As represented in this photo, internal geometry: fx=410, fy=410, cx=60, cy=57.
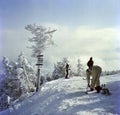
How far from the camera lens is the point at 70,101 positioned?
9.91 m

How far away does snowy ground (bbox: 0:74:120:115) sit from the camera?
9266 mm

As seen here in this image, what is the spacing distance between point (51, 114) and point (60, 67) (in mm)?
13508

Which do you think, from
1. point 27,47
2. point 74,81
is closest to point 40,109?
point 74,81

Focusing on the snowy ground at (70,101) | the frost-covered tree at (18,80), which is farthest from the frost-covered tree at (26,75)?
the snowy ground at (70,101)

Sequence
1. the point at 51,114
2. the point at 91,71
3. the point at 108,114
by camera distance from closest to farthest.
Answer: the point at 108,114, the point at 51,114, the point at 91,71

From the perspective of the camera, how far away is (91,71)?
10531mm

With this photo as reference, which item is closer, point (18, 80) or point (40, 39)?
point (40, 39)

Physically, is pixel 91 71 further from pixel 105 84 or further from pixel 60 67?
pixel 60 67

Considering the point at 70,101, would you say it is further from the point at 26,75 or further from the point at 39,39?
the point at 26,75

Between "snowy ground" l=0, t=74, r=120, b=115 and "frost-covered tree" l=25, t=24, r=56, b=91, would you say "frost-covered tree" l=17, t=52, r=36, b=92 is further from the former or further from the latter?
"snowy ground" l=0, t=74, r=120, b=115

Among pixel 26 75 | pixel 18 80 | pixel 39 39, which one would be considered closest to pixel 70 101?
pixel 39 39

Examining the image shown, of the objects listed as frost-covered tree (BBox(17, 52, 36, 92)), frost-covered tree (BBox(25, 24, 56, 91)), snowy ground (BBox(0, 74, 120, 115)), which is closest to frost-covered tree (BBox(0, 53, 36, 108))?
frost-covered tree (BBox(17, 52, 36, 92))

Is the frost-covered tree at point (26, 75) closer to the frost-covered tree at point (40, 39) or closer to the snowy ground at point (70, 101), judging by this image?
the frost-covered tree at point (40, 39)

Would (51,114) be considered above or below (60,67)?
below
